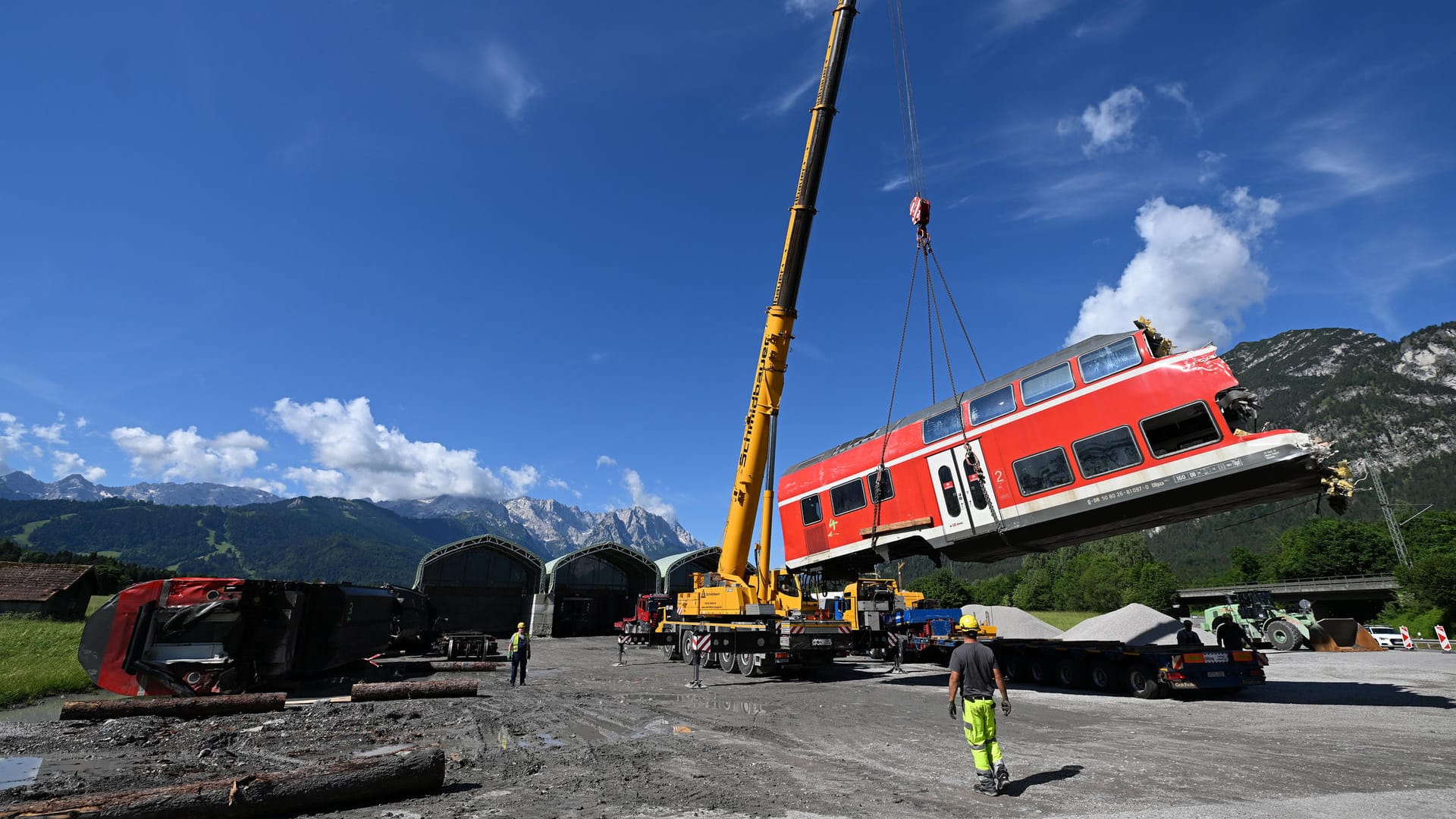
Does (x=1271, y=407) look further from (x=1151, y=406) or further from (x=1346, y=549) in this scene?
(x=1151, y=406)

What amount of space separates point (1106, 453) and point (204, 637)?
16.7 meters

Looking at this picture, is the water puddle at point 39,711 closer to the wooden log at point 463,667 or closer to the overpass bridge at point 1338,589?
the wooden log at point 463,667

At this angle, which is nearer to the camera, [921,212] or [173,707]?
[173,707]

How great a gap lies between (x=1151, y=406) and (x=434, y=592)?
43.0m

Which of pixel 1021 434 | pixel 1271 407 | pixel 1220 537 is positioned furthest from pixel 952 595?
pixel 1271 407

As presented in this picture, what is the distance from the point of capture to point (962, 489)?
13.5 metres

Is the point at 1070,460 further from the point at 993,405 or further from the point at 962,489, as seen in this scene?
the point at 962,489

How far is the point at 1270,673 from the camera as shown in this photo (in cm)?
1888

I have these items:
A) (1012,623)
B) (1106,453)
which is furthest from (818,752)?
(1012,623)

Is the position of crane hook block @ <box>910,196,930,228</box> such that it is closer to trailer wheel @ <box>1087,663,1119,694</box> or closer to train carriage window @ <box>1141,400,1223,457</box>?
train carriage window @ <box>1141,400,1223,457</box>

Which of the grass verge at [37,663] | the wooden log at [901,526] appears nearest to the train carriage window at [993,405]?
the wooden log at [901,526]

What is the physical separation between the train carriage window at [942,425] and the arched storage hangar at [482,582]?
1341 inches

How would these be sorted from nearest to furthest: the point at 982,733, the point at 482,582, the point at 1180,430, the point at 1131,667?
1. the point at 982,733
2. the point at 1180,430
3. the point at 1131,667
4. the point at 482,582

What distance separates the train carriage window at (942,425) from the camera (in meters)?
13.8
